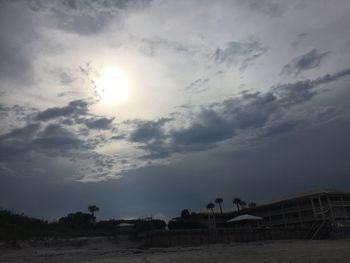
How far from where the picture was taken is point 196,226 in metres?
48.1

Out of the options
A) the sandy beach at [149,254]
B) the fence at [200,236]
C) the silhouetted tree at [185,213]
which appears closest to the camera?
the sandy beach at [149,254]

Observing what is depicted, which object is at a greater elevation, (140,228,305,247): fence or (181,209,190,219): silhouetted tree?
(181,209,190,219): silhouetted tree

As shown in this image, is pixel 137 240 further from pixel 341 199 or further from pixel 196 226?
pixel 341 199

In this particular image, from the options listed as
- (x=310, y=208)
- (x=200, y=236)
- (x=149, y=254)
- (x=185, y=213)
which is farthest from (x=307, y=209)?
(x=149, y=254)

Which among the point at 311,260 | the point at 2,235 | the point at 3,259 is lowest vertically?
the point at 311,260

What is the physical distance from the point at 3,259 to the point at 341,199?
54.8m

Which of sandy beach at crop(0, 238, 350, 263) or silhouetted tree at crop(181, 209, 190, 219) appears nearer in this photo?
sandy beach at crop(0, 238, 350, 263)

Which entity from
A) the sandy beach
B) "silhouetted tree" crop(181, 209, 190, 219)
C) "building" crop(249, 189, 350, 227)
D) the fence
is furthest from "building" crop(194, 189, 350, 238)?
the sandy beach

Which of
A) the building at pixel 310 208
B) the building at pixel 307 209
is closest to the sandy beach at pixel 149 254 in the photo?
the building at pixel 307 209

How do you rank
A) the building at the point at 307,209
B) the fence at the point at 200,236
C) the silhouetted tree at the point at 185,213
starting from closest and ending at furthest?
the fence at the point at 200,236 → the building at the point at 307,209 → the silhouetted tree at the point at 185,213

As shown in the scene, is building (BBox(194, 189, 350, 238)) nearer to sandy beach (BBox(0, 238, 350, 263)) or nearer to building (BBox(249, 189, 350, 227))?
building (BBox(249, 189, 350, 227))

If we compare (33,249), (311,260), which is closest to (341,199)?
(311,260)

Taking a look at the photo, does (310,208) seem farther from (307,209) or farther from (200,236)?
(200,236)

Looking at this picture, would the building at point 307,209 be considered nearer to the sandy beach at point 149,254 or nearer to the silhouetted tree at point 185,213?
the silhouetted tree at point 185,213
